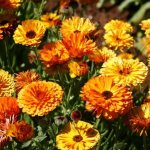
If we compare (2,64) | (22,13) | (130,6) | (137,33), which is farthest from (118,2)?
(2,64)

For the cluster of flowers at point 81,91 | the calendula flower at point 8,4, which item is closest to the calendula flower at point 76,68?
the cluster of flowers at point 81,91

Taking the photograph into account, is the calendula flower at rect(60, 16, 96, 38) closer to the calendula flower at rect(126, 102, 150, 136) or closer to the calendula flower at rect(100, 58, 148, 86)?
the calendula flower at rect(100, 58, 148, 86)

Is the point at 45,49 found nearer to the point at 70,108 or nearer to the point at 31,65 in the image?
the point at 70,108

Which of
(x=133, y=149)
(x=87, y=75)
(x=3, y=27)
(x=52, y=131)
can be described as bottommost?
(x=133, y=149)

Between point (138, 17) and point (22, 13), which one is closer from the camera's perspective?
point (22, 13)

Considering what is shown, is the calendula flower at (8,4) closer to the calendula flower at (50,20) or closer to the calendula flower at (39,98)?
the calendula flower at (50,20)

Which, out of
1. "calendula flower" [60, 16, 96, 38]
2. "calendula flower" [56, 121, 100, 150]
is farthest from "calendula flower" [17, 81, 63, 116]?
"calendula flower" [60, 16, 96, 38]
